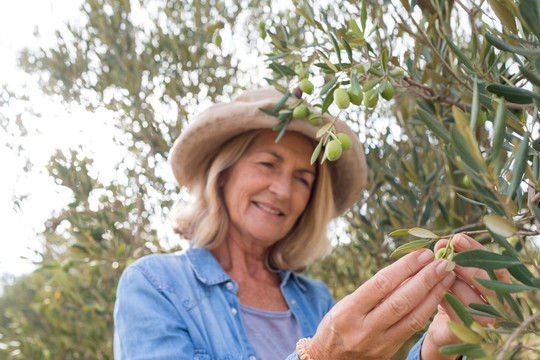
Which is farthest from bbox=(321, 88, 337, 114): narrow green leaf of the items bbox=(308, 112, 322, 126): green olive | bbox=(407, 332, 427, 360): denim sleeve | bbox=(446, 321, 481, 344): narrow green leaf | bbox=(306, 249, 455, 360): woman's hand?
bbox=(407, 332, 427, 360): denim sleeve

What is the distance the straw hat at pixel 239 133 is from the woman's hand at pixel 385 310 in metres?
0.97

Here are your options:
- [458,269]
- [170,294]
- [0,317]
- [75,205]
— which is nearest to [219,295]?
[170,294]

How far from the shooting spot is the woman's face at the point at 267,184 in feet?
7.77

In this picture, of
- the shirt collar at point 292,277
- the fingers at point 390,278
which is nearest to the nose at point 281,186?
the shirt collar at point 292,277

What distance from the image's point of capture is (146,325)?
180cm

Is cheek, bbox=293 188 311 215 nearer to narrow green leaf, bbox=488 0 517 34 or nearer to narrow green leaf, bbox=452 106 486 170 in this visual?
narrow green leaf, bbox=488 0 517 34

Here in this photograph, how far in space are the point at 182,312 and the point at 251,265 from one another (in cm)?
65

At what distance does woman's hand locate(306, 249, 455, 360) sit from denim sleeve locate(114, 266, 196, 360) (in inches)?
24.0

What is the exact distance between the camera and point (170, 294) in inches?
79.6

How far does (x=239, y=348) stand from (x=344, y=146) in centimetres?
104

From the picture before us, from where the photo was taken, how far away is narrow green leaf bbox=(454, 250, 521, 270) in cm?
76

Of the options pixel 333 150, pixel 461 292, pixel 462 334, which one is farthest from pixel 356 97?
pixel 462 334

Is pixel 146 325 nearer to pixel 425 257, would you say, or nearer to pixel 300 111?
pixel 300 111

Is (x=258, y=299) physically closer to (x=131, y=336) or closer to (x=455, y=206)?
(x=131, y=336)
